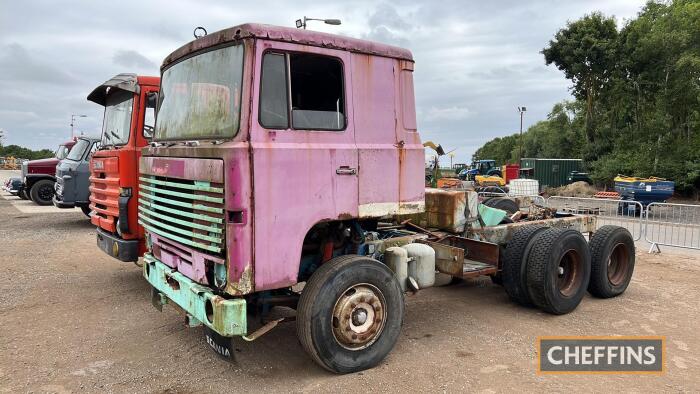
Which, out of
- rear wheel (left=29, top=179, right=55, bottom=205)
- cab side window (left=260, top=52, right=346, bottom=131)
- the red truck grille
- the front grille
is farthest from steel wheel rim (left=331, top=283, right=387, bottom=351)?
rear wheel (left=29, top=179, right=55, bottom=205)

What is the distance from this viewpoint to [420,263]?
199 inches

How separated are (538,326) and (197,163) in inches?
161

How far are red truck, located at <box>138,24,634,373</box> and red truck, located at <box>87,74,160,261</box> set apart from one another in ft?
5.12

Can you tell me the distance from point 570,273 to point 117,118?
668cm

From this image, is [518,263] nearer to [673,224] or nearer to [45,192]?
[673,224]

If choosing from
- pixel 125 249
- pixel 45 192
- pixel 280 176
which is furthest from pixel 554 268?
pixel 45 192

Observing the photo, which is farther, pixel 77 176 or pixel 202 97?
pixel 77 176

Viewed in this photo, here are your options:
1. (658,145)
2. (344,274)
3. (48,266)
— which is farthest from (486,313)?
(658,145)

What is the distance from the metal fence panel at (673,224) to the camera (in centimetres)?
1076

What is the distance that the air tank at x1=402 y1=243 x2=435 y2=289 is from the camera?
5.04 m

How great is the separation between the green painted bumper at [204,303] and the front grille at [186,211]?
328 millimetres

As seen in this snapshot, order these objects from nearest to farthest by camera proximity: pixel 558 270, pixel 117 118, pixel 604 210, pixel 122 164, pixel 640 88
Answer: pixel 558 270 → pixel 122 164 → pixel 117 118 → pixel 604 210 → pixel 640 88

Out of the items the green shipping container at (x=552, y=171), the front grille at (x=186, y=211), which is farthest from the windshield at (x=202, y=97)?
the green shipping container at (x=552, y=171)

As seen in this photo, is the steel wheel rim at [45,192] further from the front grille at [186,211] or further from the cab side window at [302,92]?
the cab side window at [302,92]
